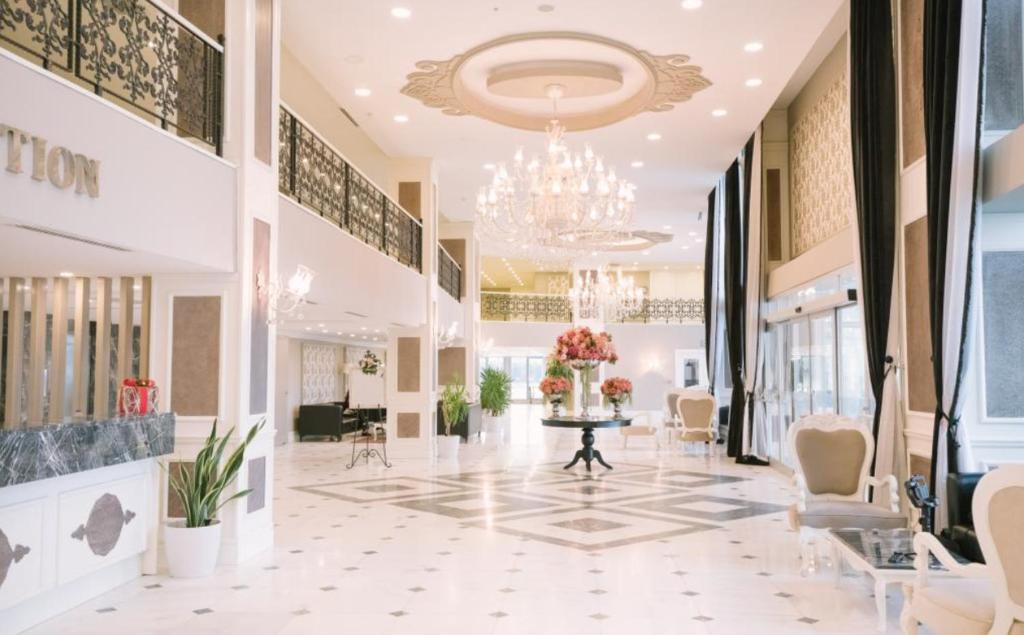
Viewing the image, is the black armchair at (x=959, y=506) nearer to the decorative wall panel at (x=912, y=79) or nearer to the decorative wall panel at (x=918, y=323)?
the decorative wall panel at (x=918, y=323)

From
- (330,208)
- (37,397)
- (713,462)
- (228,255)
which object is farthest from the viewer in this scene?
(713,462)

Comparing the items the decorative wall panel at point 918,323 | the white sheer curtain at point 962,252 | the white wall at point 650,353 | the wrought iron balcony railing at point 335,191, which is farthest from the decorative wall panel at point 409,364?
the white wall at point 650,353

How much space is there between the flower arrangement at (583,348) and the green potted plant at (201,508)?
6337mm

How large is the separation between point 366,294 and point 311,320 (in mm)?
1970

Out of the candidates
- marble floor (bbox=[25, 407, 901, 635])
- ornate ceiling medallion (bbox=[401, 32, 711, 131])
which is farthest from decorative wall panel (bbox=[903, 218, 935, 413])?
ornate ceiling medallion (bbox=[401, 32, 711, 131])

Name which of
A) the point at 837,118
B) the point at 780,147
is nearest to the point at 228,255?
the point at 837,118

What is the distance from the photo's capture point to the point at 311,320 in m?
11.9

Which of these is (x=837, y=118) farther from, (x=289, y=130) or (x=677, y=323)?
(x=677, y=323)

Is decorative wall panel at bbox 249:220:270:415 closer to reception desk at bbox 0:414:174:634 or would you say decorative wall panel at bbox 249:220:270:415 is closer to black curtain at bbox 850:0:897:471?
reception desk at bbox 0:414:174:634

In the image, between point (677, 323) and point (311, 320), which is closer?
point (311, 320)

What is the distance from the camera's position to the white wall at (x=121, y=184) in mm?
4074

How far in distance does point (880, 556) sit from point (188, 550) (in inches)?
181

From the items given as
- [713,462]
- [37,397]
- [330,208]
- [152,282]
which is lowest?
[713,462]

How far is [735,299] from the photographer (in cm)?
1367
